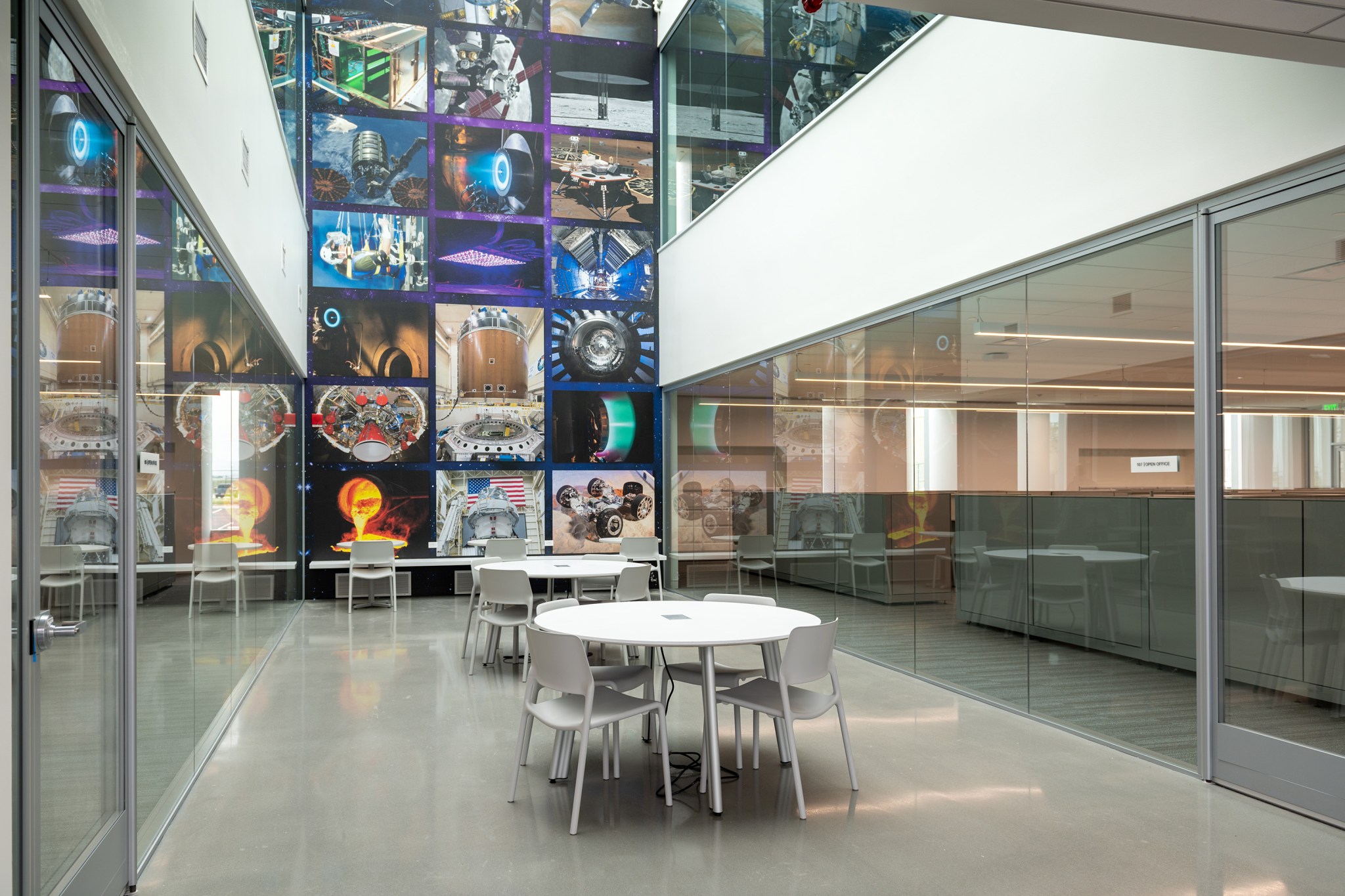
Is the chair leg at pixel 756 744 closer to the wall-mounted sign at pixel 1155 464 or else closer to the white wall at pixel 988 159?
the wall-mounted sign at pixel 1155 464

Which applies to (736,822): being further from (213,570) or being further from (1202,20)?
(1202,20)

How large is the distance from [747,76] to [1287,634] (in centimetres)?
772

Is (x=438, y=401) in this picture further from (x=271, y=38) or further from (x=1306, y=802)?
(x=1306, y=802)

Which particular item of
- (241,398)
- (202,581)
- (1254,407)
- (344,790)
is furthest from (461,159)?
(1254,407)

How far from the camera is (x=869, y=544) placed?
294 inches

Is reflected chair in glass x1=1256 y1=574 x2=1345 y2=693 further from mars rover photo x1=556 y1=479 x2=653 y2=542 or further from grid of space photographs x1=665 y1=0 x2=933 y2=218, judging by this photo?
mars rover photo x1=556 y1=479 x2=653 y2=542

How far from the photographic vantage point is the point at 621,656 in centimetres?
766

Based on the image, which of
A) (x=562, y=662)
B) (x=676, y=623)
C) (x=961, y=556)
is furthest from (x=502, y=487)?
(x=562, y=662)

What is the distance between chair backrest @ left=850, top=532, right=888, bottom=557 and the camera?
23.8ft

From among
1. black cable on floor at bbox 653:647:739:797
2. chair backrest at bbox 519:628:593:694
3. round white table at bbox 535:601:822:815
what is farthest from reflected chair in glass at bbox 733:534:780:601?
chair backrest at bbox 519:628:593:694

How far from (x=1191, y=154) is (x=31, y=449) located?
4897 millimetres

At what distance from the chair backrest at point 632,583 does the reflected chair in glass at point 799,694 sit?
2724mm

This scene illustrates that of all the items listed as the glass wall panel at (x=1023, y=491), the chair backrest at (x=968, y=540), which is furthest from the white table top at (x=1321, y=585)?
the chair backrest at (x=968, y=540)

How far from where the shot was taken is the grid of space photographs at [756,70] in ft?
25.3
